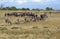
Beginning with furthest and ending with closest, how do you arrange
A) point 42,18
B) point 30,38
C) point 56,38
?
point 42,18 < point 30,38 < point 56,38

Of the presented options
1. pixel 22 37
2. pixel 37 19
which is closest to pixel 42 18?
pixel 37 19

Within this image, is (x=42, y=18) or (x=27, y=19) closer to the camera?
(x=27, y=19)

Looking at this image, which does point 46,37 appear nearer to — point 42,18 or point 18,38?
point 18,38

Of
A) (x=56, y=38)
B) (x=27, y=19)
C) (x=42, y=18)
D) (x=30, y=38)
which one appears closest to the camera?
(x=56, y=38)

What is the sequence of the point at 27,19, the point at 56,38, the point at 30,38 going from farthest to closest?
the point at 27,19 → the point at 30,38 → the point at 56,38

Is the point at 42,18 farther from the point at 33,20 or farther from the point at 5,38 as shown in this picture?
the point at 5,38

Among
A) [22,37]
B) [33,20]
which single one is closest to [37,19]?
[33,20]

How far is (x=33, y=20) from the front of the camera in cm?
3788

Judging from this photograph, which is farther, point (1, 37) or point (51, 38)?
point (1, 37)

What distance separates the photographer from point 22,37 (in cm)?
1981

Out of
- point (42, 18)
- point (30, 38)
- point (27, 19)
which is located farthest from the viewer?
point (42, 18)

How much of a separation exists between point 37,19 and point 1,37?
19.4 m

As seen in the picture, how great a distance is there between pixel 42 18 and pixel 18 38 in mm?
21082

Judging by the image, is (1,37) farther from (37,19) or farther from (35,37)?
(37,19)
